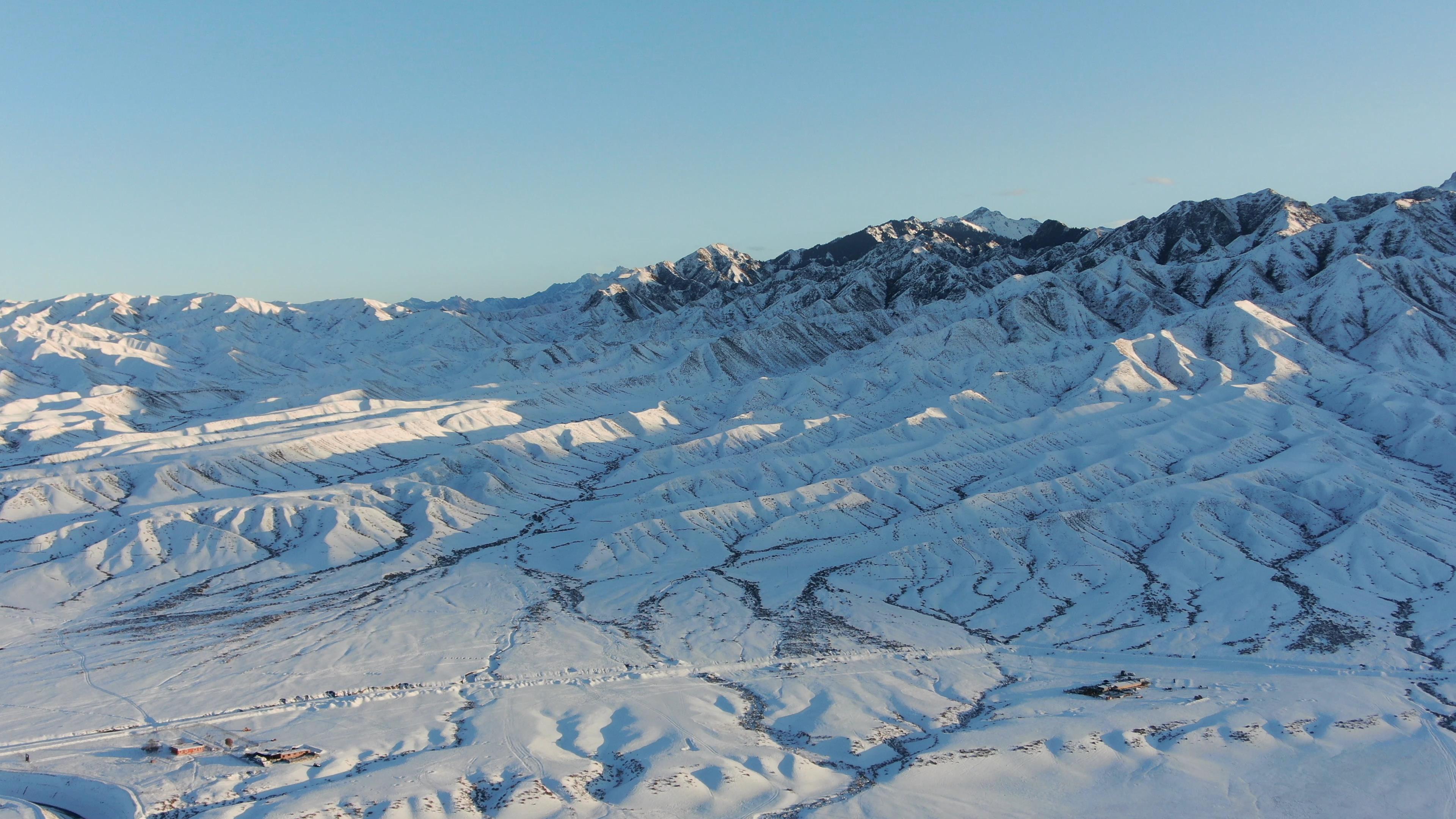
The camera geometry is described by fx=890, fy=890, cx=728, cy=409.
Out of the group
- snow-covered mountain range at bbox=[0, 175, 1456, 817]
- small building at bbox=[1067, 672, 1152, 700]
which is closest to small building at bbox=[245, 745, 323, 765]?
snow-covered mountain range at bbox=[0, 175, 1456, 817]

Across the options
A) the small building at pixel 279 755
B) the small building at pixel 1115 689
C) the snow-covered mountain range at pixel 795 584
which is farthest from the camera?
the small building at pixel 1115 689

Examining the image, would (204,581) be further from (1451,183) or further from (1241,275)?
(1451,183)

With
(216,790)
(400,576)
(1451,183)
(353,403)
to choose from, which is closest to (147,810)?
(216,790)

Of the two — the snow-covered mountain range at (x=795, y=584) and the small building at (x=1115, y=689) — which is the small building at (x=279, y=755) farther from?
the small building at (x=1115, y=689)

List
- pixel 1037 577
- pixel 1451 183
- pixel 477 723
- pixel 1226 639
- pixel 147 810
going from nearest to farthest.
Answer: pixel 147 810 → pixel 477 723 → pixel 1226 639 → pixel 1037 577 → pixel 1451 183

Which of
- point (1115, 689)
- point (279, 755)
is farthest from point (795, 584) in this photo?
point (279, 755)

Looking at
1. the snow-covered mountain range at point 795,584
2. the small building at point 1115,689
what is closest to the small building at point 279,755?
the snow-covered mountain range at point 795,584

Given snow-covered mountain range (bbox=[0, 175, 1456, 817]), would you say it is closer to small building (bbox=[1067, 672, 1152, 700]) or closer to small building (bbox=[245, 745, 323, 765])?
small building (bbox=[245, 745, 323, 765])

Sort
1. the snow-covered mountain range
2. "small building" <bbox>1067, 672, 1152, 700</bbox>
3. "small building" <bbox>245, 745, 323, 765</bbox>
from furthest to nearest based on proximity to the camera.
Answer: "small building" <bbox>1067, 672, 1152, 700</bbox> < "small building" <bbox>245, 745, 323, 765</bbox> < the snow-covered mountain range
